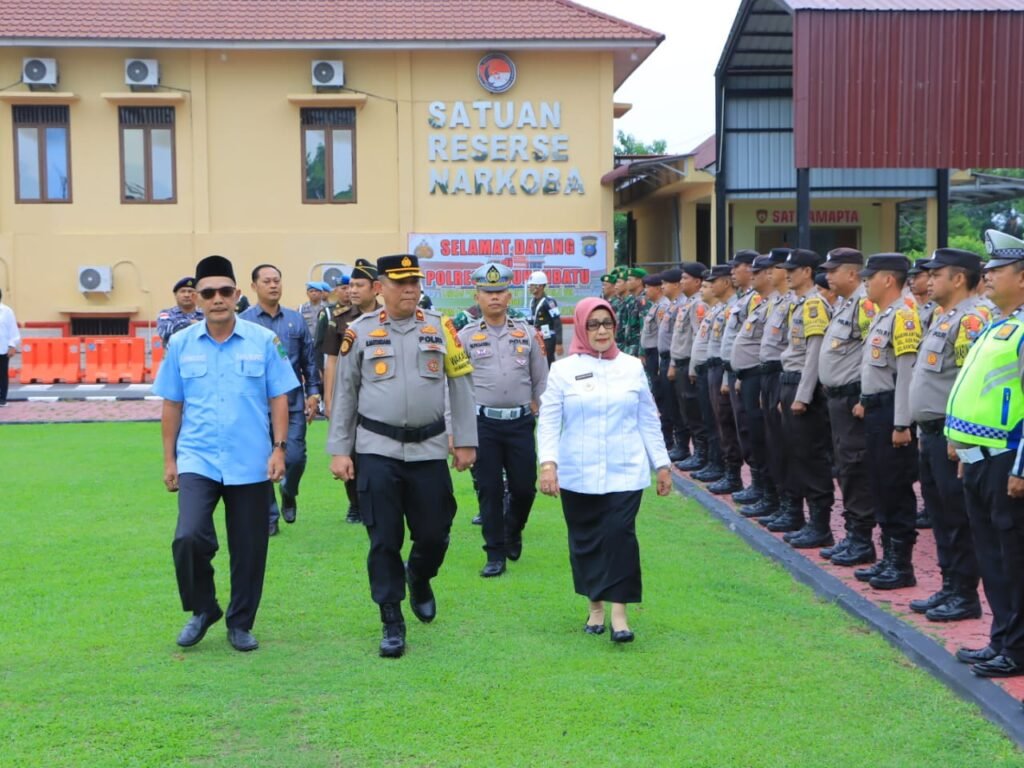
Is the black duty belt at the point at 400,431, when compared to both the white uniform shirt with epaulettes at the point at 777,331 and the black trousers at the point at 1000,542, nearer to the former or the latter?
the black trousers at the point at 1000,542

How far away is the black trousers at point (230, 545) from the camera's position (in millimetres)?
6609

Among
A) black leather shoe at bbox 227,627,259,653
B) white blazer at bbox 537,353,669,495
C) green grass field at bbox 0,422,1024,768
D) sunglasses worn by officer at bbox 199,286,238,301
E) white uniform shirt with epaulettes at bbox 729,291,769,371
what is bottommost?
green grass field at bbox 0,422,1024,768

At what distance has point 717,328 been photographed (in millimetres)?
11797

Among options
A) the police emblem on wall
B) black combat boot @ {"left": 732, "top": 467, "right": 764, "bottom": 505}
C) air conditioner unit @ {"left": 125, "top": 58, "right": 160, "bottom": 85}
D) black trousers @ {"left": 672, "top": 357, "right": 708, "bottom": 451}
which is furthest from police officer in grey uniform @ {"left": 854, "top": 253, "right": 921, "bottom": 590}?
air conditioner unit @ {"left": 125, "top": 58, "right": 160, "bottom": 85}

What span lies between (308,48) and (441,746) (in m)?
22.4

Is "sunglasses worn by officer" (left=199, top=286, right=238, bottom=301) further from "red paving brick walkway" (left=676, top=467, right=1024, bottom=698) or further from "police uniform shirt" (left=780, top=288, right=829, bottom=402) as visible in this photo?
"police uniform shirt" (left=780, top=288, right=829, bottom=402)

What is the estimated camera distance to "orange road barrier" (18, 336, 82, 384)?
24328mm

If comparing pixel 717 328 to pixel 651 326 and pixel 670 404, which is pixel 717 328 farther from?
pixel 651 326

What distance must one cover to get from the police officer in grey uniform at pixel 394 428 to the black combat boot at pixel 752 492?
4350 mm

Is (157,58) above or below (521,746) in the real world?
above

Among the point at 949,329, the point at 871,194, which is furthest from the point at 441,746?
the point at 871,194

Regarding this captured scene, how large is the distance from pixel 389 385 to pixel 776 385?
4.05 meters

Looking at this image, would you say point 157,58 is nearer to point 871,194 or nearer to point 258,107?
point 258,107

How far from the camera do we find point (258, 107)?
2623cm
